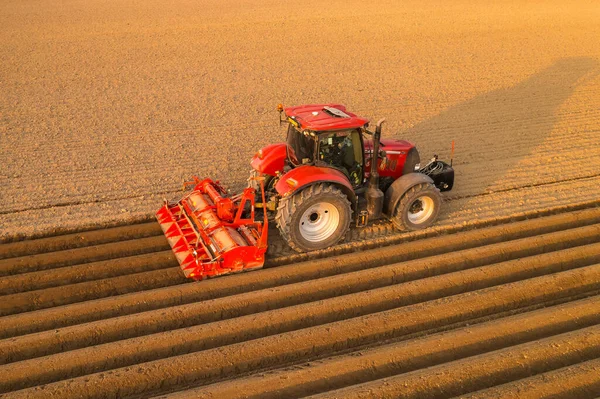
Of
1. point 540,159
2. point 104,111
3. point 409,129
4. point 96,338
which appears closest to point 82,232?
point 96,338

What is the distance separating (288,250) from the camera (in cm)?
677

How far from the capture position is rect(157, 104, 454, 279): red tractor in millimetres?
6281

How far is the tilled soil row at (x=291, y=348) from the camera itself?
15.6ft

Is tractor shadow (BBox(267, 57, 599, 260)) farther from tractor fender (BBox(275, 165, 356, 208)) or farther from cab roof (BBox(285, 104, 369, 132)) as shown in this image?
cab roof (BBox(285, 104, 369, 132))

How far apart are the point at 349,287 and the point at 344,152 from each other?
1.68 metres

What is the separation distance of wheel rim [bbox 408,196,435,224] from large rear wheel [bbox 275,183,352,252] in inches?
35.7

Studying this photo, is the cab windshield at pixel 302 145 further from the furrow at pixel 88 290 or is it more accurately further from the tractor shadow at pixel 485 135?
the furrow at pixel 88 290

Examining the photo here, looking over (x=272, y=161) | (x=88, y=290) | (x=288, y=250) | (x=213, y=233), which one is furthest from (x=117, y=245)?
(x=272, y=161)

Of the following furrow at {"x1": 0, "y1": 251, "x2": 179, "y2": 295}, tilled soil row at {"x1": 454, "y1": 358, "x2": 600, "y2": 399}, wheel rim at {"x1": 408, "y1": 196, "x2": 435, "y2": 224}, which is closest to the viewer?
tilled soil row at {"x1": 454, "y1": 358, "x2": 600, "y2": 399}

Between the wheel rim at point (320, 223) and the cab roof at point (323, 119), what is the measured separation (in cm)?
91

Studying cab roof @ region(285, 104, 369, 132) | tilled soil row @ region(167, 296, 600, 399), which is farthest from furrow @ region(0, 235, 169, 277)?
tilled soil row @ region(167, 296, 600, 399)

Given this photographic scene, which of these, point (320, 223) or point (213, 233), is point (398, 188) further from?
point (213, 233)

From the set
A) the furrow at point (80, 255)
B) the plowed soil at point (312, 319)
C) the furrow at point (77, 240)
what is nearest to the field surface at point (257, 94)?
the furrow at point (77, 240)

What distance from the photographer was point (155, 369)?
4.89m
